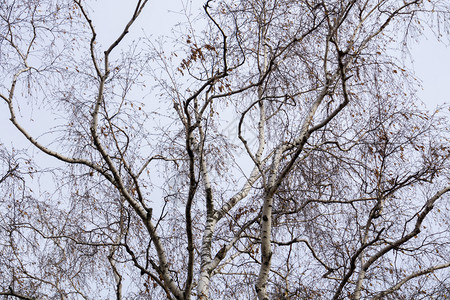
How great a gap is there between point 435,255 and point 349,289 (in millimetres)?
1143

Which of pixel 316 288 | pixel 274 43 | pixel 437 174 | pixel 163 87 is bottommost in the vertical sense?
pixel 316 288

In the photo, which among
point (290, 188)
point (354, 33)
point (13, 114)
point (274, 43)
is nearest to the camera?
point (13, 114)

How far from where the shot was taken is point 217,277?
7.25m

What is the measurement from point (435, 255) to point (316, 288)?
4.99 feet

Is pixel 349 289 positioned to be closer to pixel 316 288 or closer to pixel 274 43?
pixel 316 288

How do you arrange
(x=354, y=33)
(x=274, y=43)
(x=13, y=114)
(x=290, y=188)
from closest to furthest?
(x=13, y=114), (x=290, y=188), (x=354, y=33), (x=274, y=43)

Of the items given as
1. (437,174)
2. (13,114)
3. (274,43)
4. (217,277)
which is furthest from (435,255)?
(13,114)

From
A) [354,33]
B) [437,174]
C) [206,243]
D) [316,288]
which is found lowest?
[316,288]

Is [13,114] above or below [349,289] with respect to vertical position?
above

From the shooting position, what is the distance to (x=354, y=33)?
707 centimetres

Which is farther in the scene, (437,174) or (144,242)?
(144,242)

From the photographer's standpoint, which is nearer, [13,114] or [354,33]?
[13,114]

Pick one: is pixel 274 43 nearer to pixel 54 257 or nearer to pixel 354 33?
pixel 354 33

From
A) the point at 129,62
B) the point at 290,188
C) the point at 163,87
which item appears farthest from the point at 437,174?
the point at 129,62
